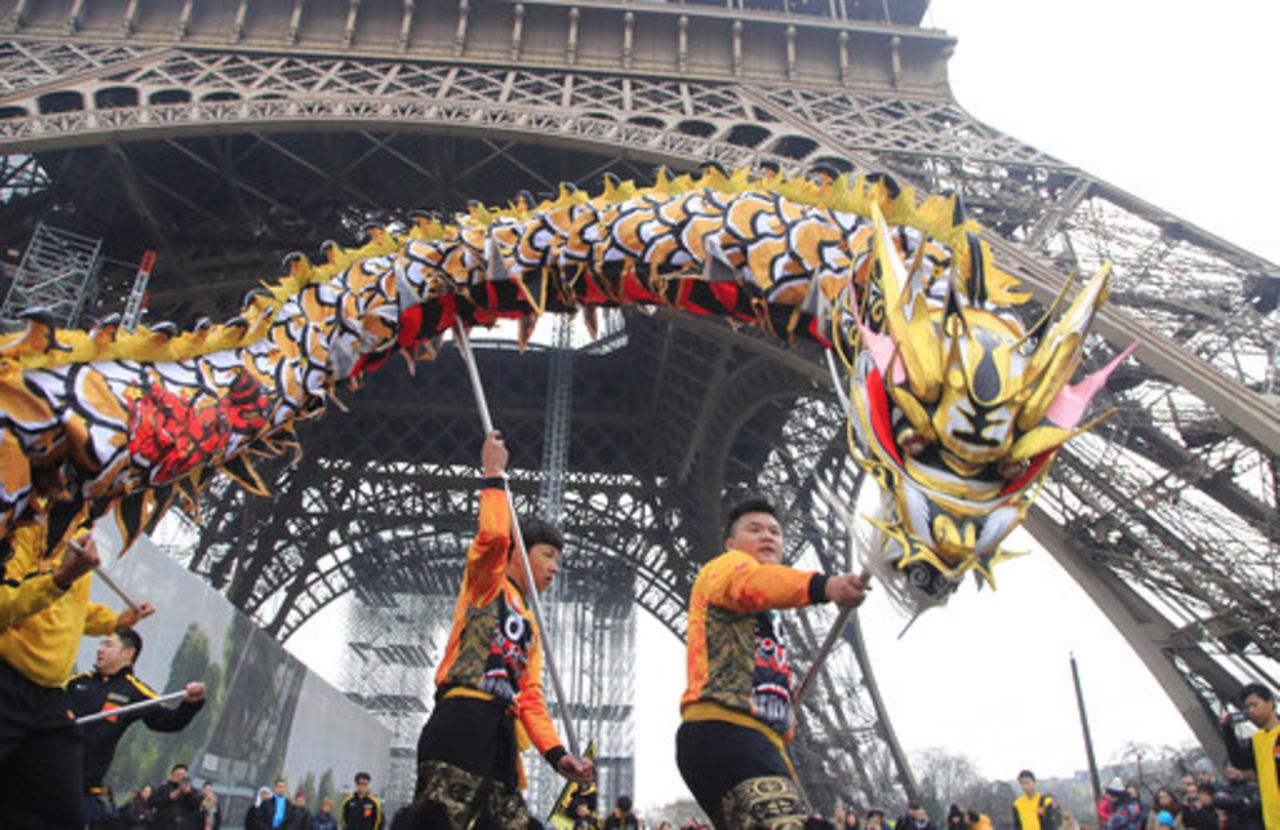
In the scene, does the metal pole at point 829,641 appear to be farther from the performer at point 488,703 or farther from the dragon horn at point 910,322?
the performer at point 488,703

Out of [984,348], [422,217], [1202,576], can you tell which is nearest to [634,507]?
[1202,576]

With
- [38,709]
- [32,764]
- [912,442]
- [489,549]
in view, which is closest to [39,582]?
[38,709]

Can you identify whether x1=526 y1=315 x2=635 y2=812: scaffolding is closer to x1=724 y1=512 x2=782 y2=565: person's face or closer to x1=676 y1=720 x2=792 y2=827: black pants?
x1=724 y1=512 x2=782 y2=565: person's face

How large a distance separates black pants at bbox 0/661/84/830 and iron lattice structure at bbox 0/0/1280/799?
30.1ft

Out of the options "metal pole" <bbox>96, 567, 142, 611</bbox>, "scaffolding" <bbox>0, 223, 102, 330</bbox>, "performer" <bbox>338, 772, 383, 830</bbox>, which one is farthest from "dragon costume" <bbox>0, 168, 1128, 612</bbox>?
"scaffolding" <bbox>0, 223, 102, 330</bbox>

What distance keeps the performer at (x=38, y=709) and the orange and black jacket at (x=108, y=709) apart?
0.78 m

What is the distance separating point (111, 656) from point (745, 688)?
2.92 meters

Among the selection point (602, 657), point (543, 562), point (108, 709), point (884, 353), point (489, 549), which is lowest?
point (108, 709)

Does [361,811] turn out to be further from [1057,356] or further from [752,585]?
[1057,356]

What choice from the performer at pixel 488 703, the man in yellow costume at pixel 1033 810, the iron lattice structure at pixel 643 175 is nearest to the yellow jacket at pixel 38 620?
the performer at pixel 488 703

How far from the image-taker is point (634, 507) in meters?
23.0

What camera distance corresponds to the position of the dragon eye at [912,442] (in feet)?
7.53

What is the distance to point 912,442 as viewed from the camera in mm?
2311

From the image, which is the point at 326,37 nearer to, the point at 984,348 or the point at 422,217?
the point at 422,217
